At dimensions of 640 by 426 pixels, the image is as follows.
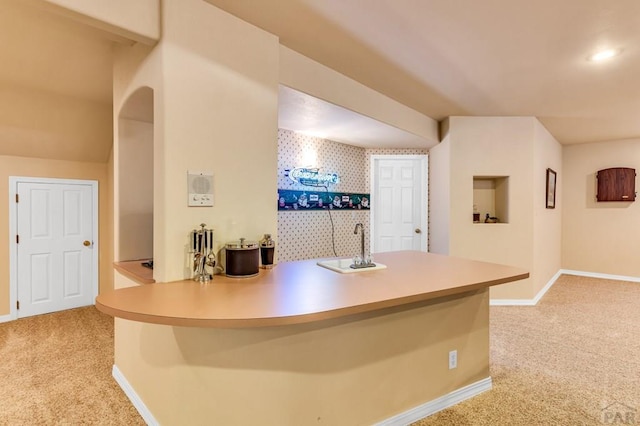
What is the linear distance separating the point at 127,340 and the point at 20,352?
158 centimetres

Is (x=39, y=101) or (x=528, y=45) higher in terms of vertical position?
(x=528, y=45)

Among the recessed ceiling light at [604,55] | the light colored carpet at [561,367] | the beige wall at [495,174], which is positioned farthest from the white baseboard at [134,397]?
the recessed ceiling light at [604,55]

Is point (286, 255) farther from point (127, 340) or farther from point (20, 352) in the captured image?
point (20, 352)

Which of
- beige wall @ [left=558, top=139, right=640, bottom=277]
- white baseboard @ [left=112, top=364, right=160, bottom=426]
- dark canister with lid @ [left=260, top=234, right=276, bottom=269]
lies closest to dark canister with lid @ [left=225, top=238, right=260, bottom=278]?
dark canister with lid @ [left=260, top=234, right=276, bottom=269]

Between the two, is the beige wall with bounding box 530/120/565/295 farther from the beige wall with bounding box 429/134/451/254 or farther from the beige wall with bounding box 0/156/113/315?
Result: the beige wall with bounding box 0/156/113/315

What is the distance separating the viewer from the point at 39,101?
3141 mm

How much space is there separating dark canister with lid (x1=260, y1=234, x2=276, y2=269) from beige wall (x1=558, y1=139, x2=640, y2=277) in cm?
615

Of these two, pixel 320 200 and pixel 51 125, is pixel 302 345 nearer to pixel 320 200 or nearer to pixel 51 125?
pixel 320 200

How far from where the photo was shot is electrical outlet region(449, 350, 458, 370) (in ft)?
7.11

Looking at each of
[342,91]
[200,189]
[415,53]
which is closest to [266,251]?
[200,189]

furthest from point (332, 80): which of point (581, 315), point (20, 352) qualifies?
point (581, 315)

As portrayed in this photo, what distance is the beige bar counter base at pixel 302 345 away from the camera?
4.72 feet

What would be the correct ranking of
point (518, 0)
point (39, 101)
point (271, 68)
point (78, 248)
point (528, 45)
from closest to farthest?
1. point (518, 0)
2. point (271, 68)
3. point (528, 45)
4. point (39, 101)
5. point (78, 248)

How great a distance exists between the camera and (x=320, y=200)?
4297 millimetres
